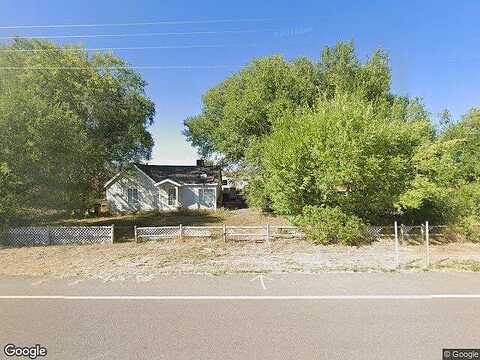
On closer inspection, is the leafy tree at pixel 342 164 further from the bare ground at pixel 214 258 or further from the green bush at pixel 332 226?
the bare ground at pixel 214 258

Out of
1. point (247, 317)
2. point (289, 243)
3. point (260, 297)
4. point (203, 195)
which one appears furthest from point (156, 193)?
point (247, 317)

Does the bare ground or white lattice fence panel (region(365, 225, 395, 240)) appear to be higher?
white lattice fence panel (region(365, 225, 395, 240))

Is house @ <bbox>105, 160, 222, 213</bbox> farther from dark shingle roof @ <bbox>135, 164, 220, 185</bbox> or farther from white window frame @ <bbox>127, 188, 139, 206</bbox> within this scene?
dark shingle roof @ <bbox>135, 164, 220, 185</bbox>

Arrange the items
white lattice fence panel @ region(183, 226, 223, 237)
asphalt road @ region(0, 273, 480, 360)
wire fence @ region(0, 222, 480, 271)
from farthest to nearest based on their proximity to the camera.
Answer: white lattice fence panel @ region(183, 226, 223, 237), wire fence @ region(0, 222, 480, 271), asphalt road @ region(0, 273, 480, 360)

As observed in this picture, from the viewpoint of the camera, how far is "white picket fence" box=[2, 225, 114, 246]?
→ 1269 cm

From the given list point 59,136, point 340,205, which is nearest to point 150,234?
point 59,136

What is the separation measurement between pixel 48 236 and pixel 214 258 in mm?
7869

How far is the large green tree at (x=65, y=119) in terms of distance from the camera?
13.2 metres

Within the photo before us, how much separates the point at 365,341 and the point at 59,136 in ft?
47.7

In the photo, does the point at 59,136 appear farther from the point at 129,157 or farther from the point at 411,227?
the point at 411,227

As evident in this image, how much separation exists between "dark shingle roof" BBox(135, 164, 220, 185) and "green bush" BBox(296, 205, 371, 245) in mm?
17285

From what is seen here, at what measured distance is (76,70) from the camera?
1792cm

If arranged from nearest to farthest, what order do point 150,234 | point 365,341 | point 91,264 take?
1. point 365,341
2. point 91,264
3. point 150,234

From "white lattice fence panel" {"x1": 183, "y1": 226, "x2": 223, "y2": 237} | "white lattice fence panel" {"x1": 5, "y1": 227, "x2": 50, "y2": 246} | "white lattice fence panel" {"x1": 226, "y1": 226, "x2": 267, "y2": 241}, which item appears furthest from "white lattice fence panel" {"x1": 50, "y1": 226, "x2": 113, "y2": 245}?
"white lattice fence panel" {"x1": 226, "y1": 226, "x2": 267, "y2": 241}
